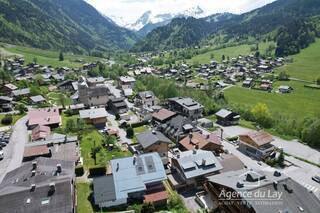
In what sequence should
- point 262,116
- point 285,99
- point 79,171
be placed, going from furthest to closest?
point 285,99, point 262,116, point 79,171

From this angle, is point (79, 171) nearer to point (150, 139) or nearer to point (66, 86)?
point (150, 139)

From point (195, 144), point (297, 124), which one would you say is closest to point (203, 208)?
point (195, 144)

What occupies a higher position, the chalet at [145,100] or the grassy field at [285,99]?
the chalet at [145,100]

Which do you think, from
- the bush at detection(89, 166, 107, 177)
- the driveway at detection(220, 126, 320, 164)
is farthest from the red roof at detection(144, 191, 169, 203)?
the driveway at detection(220, 126, 320, 164)

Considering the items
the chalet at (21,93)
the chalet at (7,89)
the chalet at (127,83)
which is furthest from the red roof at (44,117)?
the chalet at (127,83)

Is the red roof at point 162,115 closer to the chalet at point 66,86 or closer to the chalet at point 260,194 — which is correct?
the chalet at point 260,194

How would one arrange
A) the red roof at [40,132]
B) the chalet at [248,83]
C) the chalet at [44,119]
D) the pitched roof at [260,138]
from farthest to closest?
the chalet at [248,83] → the chalet at [44,119] → the red roof at [40,132] → the pitched roof at [260,138]

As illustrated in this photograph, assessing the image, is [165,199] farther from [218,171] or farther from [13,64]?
[13,64]

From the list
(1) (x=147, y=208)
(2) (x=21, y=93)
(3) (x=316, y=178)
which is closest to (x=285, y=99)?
(3) (x=316, y=178)
